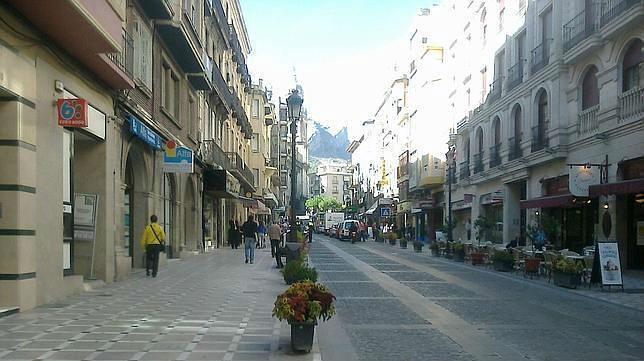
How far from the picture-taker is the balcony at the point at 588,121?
2412cm

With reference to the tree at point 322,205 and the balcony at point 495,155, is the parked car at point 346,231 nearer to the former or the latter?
the balcony at point 495,155

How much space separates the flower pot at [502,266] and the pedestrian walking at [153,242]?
11260 mm

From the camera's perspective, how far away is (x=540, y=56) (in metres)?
29.3

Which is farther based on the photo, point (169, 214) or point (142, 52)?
point (169, 214)

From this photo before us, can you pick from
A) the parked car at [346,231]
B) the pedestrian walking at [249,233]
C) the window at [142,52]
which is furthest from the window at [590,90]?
the parked car at [346,231]

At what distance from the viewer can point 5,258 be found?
10438 mm

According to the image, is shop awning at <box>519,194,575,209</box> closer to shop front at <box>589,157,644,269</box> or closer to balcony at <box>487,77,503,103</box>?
shop front at <box>589,157,644,269</box>

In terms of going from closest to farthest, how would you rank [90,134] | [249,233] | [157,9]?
[90,134] → [157,9] → [249,233]

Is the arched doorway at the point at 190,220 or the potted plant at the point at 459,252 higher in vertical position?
the arched doorway at the point at 190,220

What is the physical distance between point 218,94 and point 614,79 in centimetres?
1842

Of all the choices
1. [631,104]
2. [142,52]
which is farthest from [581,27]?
[142,52]

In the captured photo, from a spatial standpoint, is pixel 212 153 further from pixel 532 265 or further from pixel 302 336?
pixel 302 336

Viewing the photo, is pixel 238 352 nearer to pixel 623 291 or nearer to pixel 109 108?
pixel 109 108

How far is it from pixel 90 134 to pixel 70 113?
8.12 feet
